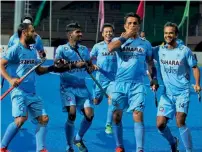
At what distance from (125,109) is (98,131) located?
160 cm

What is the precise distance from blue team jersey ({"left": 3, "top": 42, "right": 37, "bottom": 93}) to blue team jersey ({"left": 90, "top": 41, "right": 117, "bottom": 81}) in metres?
2.25

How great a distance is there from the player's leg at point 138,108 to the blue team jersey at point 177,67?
391mm

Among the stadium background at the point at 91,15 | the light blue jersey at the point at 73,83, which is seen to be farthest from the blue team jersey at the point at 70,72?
the stadium background at the point at 91,15

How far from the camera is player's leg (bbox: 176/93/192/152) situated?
19.1 feet

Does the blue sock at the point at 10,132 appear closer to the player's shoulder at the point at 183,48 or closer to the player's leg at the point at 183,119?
the player's leg at the point at 183,119

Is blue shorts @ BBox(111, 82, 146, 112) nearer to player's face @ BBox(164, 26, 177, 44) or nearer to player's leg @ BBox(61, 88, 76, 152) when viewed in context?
player's leg @ BBox(61, 88, 76, 152)

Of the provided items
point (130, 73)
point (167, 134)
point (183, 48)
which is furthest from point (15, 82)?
point (183, 48)

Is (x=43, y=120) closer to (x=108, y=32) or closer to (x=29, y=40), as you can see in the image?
(x=29, y=40)

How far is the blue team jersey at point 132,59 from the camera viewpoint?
6074 millimetres

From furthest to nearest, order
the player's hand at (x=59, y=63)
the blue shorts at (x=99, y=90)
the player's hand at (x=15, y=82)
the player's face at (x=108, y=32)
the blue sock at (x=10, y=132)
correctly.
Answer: the blue shorts at (x=99, y=90) → the player's face at (x=108, y=32) → the player's hand at (x=59, y=63) → the blue sock at (x=10, y=132) → the player's hand at (x=15, y=82)

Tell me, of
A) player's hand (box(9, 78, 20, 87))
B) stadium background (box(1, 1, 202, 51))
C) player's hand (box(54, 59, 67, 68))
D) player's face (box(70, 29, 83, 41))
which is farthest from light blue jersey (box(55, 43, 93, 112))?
stadium background (box(1, 1, 202, 51))

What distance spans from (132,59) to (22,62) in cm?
149

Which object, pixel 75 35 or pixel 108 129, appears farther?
pixel 108 129

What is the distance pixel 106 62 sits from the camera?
7.95 metres
